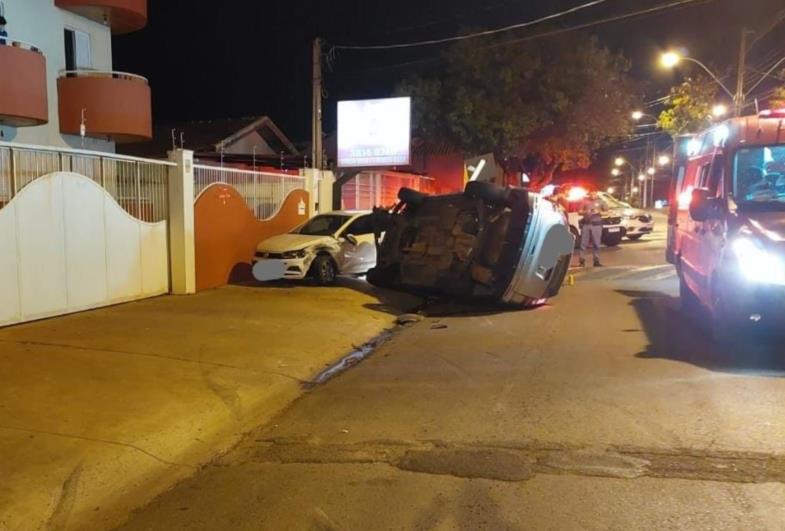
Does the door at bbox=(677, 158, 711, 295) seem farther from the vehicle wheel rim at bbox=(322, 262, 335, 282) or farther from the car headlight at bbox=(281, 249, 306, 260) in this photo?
the car headlight at bbox=(281, 249, 306, 260)

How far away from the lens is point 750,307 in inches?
295

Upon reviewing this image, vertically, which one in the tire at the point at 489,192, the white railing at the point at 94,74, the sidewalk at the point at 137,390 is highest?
the white railing at the point at 94,74

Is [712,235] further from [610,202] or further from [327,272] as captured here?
[610,202]

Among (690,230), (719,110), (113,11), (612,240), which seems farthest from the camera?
(719,110)

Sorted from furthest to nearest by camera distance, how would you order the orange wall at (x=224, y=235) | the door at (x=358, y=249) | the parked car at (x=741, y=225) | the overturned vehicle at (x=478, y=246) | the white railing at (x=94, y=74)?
1. the white railing at (x=94, y=74)
2. the door at (x=358, y=249)
3. the orange wall at (x=224, y=235)
4. the overturned vehicle at (x=478, y=246)
5. the parked car at (x=741, y=225)

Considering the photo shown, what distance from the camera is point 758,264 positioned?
24.3ft

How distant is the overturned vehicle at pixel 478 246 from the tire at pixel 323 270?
4.84ft

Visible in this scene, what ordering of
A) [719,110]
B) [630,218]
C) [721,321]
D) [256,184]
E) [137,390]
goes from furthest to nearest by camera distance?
[719,110], [630,218], [256,184], [721,321], [137,390]

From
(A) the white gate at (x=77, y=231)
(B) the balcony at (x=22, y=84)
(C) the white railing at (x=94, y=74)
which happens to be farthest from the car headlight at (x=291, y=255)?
(C) the white railing at (x=94, y=74)

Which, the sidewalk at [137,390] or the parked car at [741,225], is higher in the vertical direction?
the parked car at [741,225]

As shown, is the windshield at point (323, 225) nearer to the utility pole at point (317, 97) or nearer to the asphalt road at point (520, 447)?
the utility pole at point (317, 97)

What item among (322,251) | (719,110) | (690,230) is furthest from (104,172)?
(719,110)

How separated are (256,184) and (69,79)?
4573 millimetres

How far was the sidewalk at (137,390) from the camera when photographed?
4.71 meters
